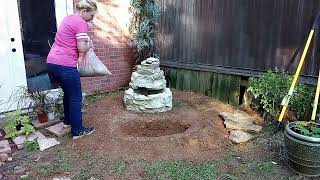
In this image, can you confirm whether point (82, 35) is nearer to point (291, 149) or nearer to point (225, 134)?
point (225, 134)

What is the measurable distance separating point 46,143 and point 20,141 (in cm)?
38

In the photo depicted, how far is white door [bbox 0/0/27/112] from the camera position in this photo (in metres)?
5.04

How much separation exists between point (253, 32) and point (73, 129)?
3.08m

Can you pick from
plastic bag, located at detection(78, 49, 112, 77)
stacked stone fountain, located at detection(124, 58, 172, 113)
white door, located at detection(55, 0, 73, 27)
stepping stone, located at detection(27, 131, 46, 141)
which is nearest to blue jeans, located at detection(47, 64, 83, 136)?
plastic bag, located at detection(78, 49, 112, 77)

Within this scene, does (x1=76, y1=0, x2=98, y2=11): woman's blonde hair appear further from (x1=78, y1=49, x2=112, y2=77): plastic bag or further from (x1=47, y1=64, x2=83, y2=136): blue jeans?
(x1=47, y1=64, x2=83, y2=136): blue jeans

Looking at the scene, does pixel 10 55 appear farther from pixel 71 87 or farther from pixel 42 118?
pixel 71 87

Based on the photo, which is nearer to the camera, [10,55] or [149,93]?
[10,55]

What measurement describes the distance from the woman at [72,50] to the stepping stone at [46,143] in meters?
0.44

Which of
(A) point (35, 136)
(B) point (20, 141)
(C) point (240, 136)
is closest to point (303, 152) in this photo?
(C) point (240, 136)

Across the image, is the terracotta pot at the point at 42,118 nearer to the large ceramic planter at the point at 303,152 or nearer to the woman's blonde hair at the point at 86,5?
the woman's blonde hair at the point at 86,5

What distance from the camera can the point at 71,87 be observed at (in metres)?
4.27

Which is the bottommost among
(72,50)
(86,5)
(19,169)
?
(19,169)

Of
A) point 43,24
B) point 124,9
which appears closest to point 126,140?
point 43,24

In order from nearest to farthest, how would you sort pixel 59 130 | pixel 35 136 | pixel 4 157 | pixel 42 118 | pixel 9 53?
pixel 4 157, pixel 35 136, pixel 59 130, pixel 42 118, pixel 9 53
